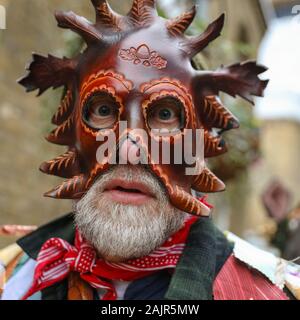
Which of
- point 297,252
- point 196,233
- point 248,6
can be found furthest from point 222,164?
point 248,6

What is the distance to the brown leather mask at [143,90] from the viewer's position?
4.73ft

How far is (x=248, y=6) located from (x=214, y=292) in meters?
8.01

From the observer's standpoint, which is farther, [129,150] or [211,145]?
[211,145]

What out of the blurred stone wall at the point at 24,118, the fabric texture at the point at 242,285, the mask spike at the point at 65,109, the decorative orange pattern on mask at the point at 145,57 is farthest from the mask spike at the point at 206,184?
the blurred stone wall at the point at 24,118

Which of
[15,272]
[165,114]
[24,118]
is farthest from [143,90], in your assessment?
[24,118]

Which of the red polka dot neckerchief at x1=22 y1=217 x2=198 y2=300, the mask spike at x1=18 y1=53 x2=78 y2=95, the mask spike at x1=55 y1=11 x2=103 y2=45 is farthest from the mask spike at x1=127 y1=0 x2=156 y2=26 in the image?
the red polka dot neckerchief at x1=22 y1=217 x2=198 y2=300

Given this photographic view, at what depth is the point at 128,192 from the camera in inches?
57.2

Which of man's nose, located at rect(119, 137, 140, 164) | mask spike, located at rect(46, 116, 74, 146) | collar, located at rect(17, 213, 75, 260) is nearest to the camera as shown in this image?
man's nose, located at rect(119, 137, 140, 164)

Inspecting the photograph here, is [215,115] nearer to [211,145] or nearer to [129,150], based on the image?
[211,145]

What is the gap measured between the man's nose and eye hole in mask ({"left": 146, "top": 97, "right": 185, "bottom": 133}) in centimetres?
10

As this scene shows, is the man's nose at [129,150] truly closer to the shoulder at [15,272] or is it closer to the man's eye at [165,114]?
the man's eye at [165,114]

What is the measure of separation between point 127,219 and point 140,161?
0.17 metres

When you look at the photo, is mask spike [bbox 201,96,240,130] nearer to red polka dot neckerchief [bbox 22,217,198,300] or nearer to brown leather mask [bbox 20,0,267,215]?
brown leather mask [bbox 20,0,267,215]

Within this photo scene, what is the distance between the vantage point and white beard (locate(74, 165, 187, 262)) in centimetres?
143
